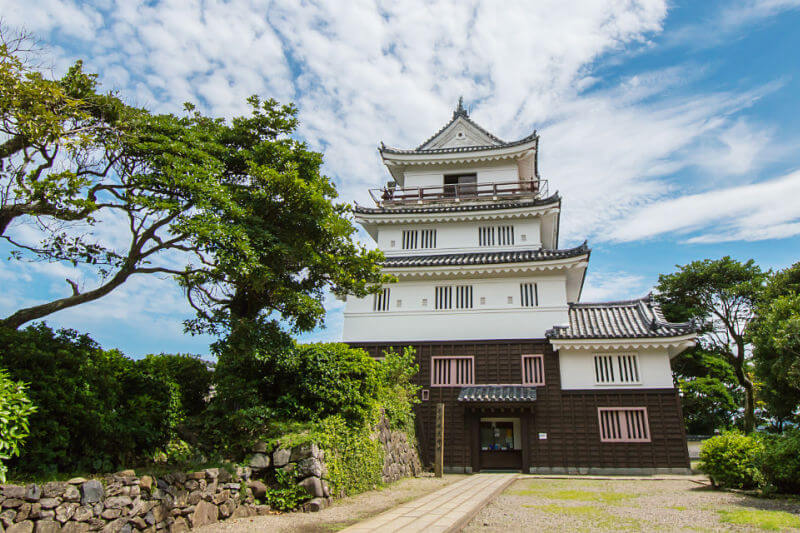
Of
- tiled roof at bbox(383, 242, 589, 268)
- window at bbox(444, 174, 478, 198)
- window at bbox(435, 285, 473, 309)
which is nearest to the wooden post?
window at bbox(435, 285, 473, 309)

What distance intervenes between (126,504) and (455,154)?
22374 mm

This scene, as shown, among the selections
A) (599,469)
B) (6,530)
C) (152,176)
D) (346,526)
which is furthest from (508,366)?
(6,530)

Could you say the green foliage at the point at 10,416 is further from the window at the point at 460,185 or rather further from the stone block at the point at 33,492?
the window at the point at 460,185

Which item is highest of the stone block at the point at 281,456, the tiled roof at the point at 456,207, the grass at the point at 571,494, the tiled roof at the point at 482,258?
the tiled roof at the point at 456,207

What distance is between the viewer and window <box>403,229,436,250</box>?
23.7 metres

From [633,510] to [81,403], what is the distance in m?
A: 10.3

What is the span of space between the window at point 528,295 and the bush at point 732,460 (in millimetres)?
8784

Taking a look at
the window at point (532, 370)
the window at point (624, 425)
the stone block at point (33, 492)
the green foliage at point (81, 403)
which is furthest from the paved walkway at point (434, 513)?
the window at point (624, 425)

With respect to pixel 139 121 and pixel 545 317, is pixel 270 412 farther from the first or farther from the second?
pixel 545 317

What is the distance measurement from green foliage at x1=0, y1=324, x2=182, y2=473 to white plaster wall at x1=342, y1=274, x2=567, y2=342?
44.7 feet

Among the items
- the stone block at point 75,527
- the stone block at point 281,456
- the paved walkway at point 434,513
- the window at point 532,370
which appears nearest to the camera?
the stone block at point 75,527

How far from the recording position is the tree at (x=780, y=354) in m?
10.5

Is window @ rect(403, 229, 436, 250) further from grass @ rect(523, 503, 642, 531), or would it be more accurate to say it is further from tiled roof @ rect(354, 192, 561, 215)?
grass @ rect(523, 503, 642, 531)

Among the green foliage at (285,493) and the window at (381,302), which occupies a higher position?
the window at (381,302)
